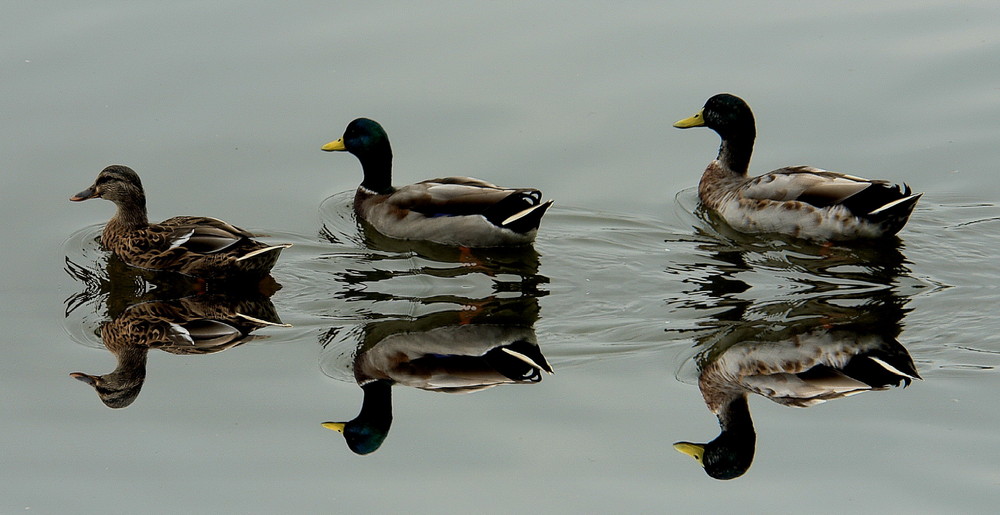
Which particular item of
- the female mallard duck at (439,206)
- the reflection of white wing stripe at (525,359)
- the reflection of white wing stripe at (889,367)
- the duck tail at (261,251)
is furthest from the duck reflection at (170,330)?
the reflection of white wing stripe at (889,367)

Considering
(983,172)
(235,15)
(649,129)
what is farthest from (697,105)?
(235,15)

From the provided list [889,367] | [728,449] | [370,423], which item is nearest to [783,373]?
[889,367]

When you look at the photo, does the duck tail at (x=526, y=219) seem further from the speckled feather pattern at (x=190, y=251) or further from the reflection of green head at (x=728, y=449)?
the reflection of green head at (x=728, y=449)

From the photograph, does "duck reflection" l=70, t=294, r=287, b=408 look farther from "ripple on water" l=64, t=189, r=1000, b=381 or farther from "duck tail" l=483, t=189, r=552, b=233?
"duck tail" l=483, t=189, r=552, b=233

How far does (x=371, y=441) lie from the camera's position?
7801 mm

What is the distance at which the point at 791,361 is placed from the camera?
8766 mm

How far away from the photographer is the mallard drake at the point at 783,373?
783 centimetres

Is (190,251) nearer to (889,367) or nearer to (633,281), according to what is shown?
(633,281)

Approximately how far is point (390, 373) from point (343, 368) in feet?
1.08

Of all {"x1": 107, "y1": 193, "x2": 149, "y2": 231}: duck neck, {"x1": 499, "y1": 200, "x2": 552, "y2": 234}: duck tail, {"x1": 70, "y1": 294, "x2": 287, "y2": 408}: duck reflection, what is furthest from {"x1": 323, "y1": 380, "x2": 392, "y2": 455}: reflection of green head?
{"x1": 107, "y1": 193, "x2": 149, "y2": 231}: duck neck

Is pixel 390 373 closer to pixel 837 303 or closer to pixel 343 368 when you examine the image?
pixel 343 368

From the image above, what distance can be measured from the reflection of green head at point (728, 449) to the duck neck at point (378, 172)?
4455 mm

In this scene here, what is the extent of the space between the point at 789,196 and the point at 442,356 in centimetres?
374

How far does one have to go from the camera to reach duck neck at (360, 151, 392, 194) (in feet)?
37.7
